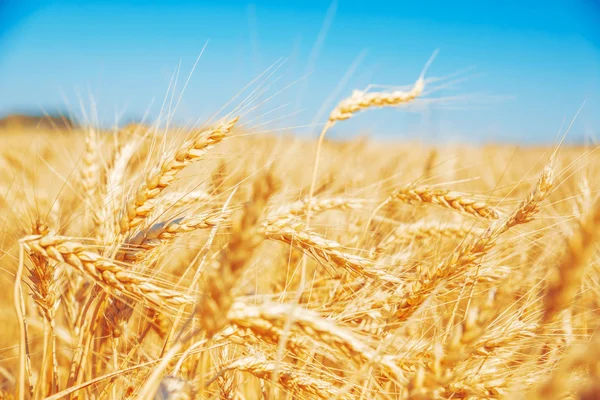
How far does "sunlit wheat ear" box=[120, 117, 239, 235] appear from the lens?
1.13 m

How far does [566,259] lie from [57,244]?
43.4 inches

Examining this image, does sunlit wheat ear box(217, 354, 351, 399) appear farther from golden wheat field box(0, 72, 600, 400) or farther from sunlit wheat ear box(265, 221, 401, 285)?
sunlit wheat ear box(265, 221, 401, 285)

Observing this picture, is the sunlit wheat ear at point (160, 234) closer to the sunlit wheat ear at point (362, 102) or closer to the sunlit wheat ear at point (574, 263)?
the sunlit wheat ear at point (362, 102)

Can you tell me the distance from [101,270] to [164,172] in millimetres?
357

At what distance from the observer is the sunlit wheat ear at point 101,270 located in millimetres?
904

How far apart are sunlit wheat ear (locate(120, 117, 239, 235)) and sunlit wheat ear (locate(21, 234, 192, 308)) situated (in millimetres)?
196

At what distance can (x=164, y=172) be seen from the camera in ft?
3.85

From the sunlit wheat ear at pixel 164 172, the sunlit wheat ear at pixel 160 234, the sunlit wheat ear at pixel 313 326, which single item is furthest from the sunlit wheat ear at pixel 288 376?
the sunlit wheat ear at pixel 164 172

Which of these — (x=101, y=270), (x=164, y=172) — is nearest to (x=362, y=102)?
(x=164, y=172)

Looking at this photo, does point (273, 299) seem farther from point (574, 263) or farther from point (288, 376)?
point (574, 263)

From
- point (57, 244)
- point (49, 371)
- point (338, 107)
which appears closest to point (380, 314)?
point (338, 107)

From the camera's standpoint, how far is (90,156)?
1827 millimetres

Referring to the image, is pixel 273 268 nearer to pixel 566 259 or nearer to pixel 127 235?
pixel 127 235

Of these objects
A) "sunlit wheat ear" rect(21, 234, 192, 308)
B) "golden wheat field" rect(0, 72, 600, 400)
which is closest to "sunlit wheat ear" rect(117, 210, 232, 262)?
"golden wheat field" rect(0, 72, 600, 400)
